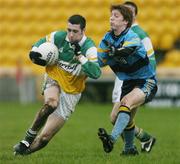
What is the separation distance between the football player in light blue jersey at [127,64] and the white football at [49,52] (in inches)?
22.9

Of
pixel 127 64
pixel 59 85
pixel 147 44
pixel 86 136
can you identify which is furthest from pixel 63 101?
pixel 86 136

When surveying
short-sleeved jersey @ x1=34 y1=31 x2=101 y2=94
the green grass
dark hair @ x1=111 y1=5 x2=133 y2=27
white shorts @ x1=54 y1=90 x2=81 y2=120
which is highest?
dark hair @ x1=111 y1=5 x2=133 y2=27

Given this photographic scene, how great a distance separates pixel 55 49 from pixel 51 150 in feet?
6.68

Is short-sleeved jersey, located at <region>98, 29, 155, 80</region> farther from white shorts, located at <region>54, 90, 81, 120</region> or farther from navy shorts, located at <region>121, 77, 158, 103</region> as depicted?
white shorts, located at <region>54, 90, 81, 120</region>

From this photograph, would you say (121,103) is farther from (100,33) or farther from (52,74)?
(100,33)

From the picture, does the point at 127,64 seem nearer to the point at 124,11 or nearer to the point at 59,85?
the point at 124,11

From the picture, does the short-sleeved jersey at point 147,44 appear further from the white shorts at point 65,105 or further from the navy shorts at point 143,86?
the white shorts at point 65,105

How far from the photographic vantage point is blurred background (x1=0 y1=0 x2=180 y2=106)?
23266 millimetres

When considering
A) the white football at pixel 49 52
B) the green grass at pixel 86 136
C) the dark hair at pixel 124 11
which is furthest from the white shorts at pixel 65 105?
the dark hair at pixel 124 11

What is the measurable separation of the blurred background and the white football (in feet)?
42.1

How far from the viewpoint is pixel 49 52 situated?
9.36m

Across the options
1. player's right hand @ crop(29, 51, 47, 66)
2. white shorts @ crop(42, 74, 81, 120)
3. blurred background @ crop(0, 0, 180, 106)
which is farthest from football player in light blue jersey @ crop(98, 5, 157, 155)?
blurred background @ crop(0, 0, 180, 106)

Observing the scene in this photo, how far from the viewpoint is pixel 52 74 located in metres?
9.62

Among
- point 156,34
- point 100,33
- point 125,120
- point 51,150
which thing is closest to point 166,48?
point 156,34
